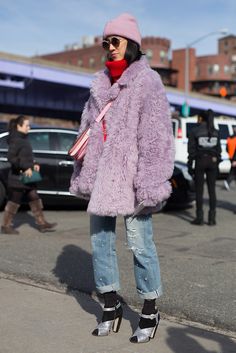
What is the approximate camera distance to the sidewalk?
3.78 metres

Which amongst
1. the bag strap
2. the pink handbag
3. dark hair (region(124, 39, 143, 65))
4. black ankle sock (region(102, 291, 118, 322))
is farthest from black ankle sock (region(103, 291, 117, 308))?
dark hair (region(124, 39, 143, 65))

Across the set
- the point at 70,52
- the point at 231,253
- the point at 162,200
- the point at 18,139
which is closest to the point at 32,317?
the point at 162,200

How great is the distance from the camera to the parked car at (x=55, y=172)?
34.2 ft

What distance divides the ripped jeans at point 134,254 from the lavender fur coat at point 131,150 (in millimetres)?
173

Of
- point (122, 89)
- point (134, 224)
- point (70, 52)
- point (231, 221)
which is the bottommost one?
point (231, 221)

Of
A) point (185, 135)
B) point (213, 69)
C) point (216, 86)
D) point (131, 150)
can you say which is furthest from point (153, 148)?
point (213, 69)

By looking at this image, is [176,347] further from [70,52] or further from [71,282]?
[70,52]

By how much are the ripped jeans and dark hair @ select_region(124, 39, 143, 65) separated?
1.06m

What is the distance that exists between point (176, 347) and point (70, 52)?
141745 mm

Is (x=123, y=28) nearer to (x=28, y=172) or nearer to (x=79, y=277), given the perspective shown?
(x=79, y=277)

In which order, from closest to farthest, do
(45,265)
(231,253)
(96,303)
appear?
1. (96,303)
2. (45,265)
3. (231,253)

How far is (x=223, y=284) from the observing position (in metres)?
5.30

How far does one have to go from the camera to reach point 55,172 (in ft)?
34.6

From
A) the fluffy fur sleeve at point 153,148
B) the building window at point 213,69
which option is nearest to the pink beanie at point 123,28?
the fluffy fur sleeve at point 153,148
